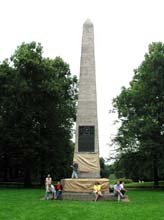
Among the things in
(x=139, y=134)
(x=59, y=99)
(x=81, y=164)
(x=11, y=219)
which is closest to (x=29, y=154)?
(x=59, y=99)

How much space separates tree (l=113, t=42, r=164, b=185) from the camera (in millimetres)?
40281

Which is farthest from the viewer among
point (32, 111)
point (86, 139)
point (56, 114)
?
point (56, 114)

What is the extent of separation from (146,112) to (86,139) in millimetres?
16246

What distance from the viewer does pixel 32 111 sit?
42.6 metres

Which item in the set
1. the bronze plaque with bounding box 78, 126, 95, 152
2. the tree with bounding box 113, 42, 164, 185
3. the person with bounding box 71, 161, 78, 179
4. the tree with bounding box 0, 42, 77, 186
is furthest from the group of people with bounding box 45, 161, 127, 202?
the tree with bounding box 0, 42, 77, 186

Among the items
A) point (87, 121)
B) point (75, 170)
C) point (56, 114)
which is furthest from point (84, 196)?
point (56, 114)

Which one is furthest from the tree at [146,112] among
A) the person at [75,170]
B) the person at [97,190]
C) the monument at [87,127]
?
the person at [97,190]

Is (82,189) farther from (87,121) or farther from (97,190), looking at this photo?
(87,121)

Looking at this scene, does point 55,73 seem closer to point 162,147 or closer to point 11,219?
point 162,147

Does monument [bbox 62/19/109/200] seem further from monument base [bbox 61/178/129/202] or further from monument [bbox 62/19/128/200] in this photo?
monument base [bbox 61/178/129/202]

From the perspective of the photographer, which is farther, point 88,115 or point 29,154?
point 29,154

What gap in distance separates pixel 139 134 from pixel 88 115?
1495 centimetres

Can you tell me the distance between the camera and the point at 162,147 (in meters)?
39.9

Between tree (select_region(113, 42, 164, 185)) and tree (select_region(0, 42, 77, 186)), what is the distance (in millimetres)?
6485
